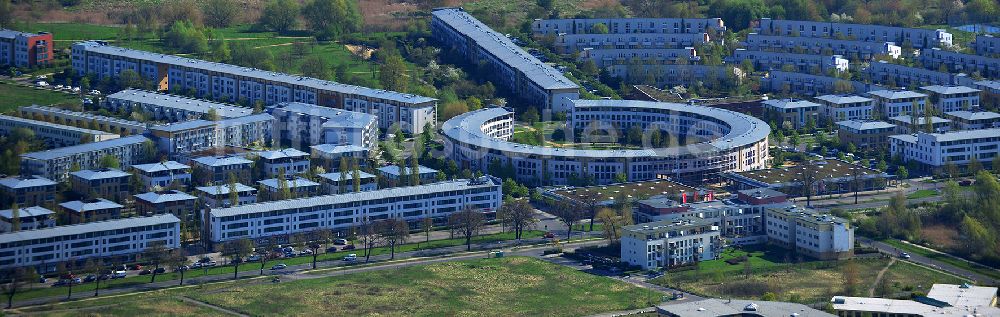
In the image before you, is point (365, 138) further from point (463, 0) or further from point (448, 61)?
point (463, 0)

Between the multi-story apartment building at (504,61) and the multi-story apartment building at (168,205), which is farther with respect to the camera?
the multi-story apartment building at (504,61)

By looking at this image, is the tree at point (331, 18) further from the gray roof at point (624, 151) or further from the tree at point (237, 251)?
the tree at point (237, 251)

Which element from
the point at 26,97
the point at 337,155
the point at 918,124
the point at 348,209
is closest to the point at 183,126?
the point at 337,155

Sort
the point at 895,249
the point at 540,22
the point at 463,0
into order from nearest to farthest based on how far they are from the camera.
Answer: the point at 895,249
the point at 540,22
the point at 463,0

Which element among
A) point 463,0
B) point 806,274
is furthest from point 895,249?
point 463,0

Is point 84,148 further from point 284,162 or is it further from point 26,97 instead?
point 26,97

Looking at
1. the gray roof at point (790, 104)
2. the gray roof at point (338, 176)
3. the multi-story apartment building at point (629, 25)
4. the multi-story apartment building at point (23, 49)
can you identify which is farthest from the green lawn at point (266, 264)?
the multi-story apartment building at point (629, 25)

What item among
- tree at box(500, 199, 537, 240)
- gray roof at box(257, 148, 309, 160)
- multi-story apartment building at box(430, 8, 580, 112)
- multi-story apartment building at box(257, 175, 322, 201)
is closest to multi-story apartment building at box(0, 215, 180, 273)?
multi-story apartment building at box(257, 175, 322, 201)
